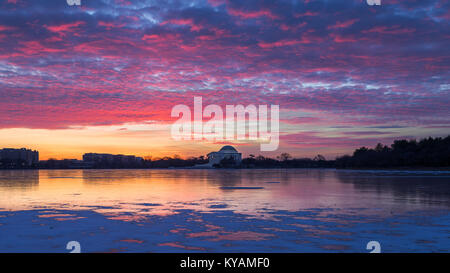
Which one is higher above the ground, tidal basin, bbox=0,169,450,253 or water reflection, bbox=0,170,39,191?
tidal basin, bbox=0,169,450,253

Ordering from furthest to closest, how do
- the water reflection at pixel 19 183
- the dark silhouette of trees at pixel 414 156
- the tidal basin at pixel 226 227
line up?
the dark silhouette of trees at pixel 414 156 → the water reflection at pixel 19 183 → the tidal basin at pixel 226 227

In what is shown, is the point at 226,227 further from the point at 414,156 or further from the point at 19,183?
the point at 414,156

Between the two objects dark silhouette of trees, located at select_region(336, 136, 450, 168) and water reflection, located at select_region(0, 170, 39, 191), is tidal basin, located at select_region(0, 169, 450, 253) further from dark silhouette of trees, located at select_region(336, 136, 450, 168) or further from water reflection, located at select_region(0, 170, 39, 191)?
dark silhouette of trees, located at select_region(336, 136, 450, 168)

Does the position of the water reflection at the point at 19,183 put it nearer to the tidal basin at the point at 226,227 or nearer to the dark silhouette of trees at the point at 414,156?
the tidal basin at the point at 226,227

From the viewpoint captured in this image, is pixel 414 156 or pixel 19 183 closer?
pixel 19 183

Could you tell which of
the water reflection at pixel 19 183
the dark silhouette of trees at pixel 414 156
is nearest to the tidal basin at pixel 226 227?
the water reflection at pixel 19 183

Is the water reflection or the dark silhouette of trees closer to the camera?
the water reflection

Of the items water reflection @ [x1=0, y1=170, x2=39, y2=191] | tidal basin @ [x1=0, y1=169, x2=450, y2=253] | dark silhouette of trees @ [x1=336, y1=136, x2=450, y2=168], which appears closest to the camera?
tidal basin @ [x1=0, y1=169, x2=450, y2=253]

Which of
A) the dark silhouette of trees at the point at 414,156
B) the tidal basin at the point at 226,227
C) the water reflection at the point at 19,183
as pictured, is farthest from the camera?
the dark silhouette of trees at the point at 414,156

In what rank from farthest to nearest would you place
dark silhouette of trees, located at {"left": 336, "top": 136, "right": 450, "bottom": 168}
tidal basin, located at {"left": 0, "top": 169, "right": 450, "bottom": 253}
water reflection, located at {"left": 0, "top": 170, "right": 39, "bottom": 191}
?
dark silhouette of trees, located at {"left": 336, "top": 136, "right": 450, "bottom": 168}
water reflection, located at {"left": 0, "top": 170, "right": 39, "bottom": 191}
tidal basin, located at {"left": 0, "top": 169, "right": 450, "bottom": 253}

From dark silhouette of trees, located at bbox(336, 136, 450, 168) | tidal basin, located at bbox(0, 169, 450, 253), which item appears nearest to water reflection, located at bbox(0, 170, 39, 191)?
tidal basin, located at bbox(0, 169, 450, 253)

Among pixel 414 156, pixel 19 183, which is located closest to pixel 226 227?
pixel 19 183
